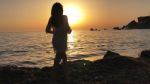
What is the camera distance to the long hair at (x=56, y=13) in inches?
392

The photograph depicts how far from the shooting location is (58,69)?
35.2ft

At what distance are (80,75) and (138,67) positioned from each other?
2.78 meters

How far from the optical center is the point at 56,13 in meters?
10.0

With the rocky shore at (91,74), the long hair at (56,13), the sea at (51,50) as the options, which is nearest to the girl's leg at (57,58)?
the rocky shore at (91,74)

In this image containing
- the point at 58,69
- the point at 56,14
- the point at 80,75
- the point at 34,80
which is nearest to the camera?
the point at 56,14

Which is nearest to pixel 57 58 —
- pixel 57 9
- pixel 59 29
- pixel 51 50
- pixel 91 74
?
pixel 59 29

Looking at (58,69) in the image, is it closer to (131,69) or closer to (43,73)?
(43,73)

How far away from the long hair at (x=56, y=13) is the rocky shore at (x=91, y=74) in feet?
4.58

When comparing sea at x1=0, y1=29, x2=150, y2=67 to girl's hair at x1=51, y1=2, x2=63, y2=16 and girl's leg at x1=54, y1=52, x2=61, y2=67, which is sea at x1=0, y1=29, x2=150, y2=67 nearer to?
girl's leg at x1=54, y1=52, x2=61, y2=67

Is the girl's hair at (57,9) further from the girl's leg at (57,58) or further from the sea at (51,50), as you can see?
the sea at (51,50)

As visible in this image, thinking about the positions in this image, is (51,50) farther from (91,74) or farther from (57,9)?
(57,9)

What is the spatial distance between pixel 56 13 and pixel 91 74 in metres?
3.46

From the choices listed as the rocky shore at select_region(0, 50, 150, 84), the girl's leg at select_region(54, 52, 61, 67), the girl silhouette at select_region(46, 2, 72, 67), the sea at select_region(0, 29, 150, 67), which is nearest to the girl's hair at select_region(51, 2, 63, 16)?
the girl silhouette at select_region(46, 2, 72, 67)

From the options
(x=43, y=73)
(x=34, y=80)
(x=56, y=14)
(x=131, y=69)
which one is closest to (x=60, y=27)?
(x=56, y=14)
